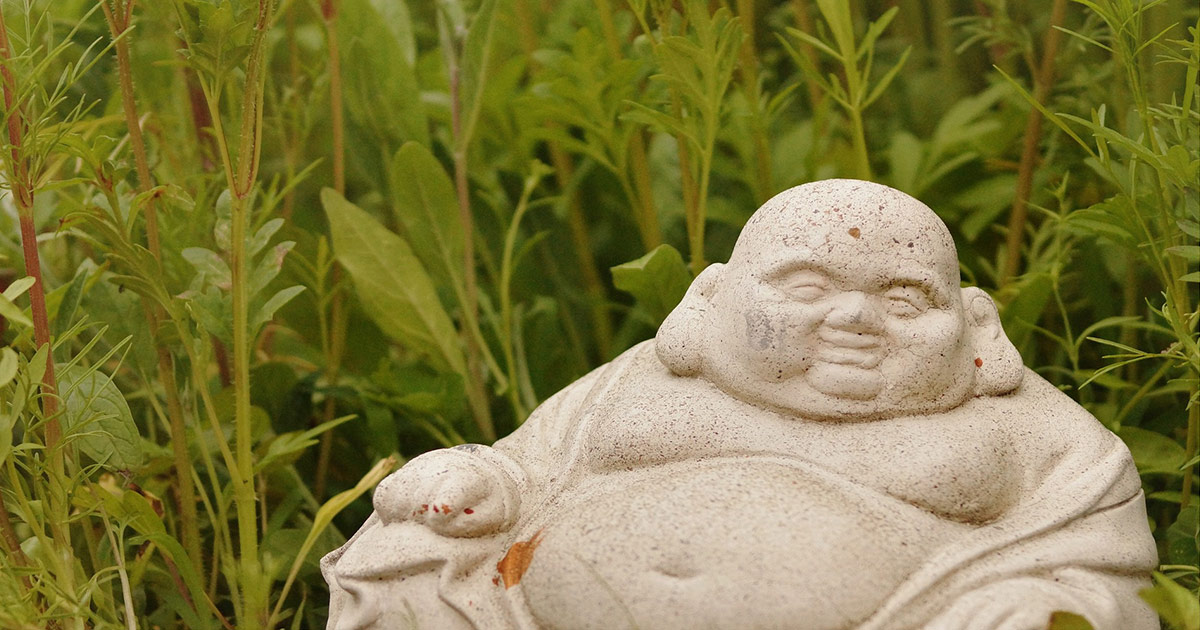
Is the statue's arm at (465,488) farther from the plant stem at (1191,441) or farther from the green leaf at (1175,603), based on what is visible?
the plant stem at (1191,441)

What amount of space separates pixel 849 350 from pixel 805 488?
0.17 metres

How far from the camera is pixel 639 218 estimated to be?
229 cm

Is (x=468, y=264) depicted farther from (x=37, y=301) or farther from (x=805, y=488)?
(x=805, y=488)

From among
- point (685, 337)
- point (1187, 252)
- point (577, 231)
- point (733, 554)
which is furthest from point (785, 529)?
point (577, 231)

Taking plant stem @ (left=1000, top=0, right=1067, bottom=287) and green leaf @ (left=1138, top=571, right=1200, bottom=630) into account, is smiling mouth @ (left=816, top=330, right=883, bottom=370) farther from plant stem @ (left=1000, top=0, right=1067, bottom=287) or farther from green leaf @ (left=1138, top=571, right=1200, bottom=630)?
plant stem @ (left=1000, top=0, right=1067, bottom=287)

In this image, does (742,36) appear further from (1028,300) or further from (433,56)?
(433,56)

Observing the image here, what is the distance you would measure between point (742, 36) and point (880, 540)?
2.79ft

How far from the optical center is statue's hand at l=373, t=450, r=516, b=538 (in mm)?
1443

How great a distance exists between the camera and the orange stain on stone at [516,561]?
1.41 metres

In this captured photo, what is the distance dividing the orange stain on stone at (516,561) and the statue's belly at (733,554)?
0.01 metres

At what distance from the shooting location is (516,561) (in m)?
1.43

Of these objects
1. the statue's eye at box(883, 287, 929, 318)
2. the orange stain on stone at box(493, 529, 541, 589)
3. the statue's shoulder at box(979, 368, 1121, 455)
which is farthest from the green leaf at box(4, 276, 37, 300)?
the statue's shoulder at box(979, 368, 1121, 455)

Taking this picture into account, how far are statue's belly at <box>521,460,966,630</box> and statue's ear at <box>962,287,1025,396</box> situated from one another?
8.3 inches

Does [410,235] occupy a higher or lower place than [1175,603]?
higher
